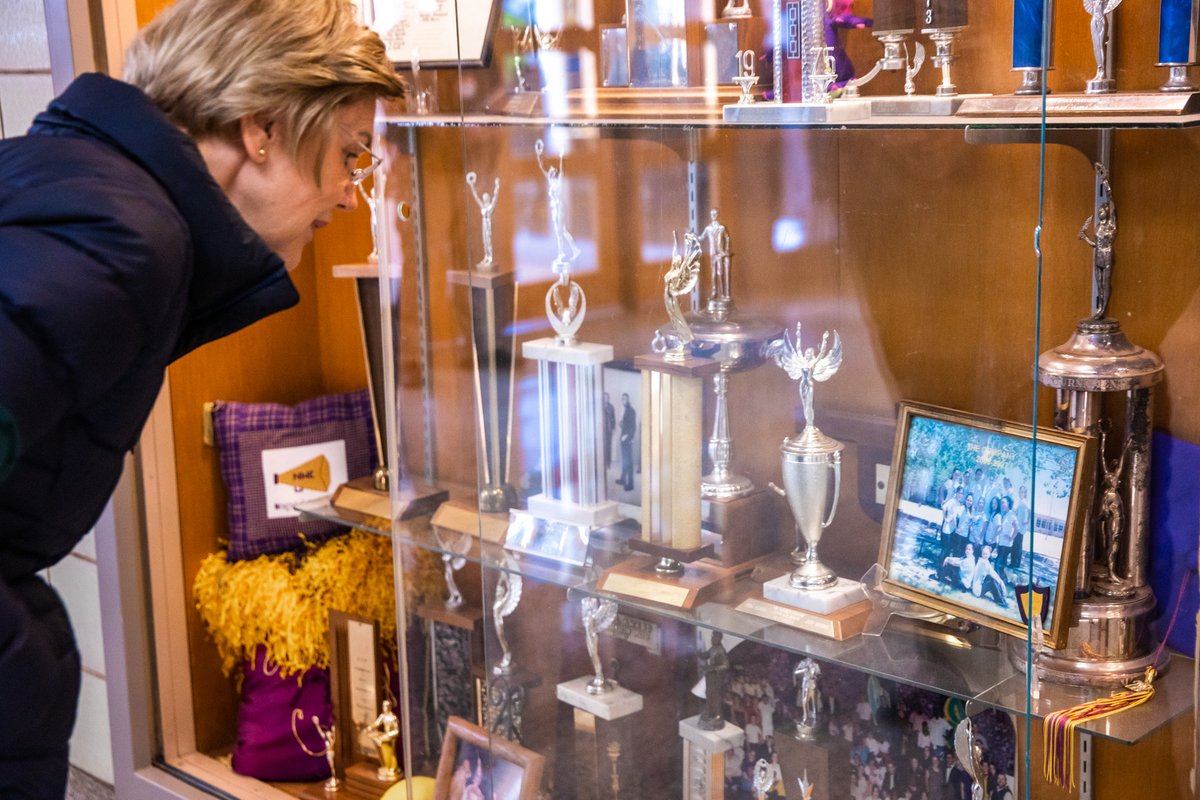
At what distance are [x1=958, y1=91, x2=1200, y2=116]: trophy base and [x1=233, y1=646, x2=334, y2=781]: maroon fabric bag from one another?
1.81 m

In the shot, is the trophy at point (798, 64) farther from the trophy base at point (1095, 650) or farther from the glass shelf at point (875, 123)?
the trophy base at point (1095, 650)

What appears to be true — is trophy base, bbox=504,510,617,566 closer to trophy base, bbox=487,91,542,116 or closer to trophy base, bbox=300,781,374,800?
trophy base, bbox=487,91,542,116

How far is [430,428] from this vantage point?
82.6 inches

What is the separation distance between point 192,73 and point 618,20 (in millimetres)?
541

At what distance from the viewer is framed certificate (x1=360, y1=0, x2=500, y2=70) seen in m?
1.79

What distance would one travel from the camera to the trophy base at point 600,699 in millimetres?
1815

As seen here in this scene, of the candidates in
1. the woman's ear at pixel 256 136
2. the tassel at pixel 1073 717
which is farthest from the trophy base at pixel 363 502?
the tassel at pixel 1073 717

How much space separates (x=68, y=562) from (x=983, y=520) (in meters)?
2.16

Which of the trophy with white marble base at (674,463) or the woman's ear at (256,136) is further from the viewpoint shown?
the trophy with white marble base at (674,463)

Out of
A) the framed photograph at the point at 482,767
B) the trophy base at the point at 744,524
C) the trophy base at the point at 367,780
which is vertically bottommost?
the trophy base at the point at 367,780

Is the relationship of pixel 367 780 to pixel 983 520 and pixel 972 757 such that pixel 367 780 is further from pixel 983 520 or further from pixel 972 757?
pixel 983 520

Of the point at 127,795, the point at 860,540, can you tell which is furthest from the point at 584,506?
the point at 127,795

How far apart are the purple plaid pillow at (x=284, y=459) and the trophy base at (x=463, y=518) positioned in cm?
61

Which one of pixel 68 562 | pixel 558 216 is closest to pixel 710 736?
pixel 558 216
